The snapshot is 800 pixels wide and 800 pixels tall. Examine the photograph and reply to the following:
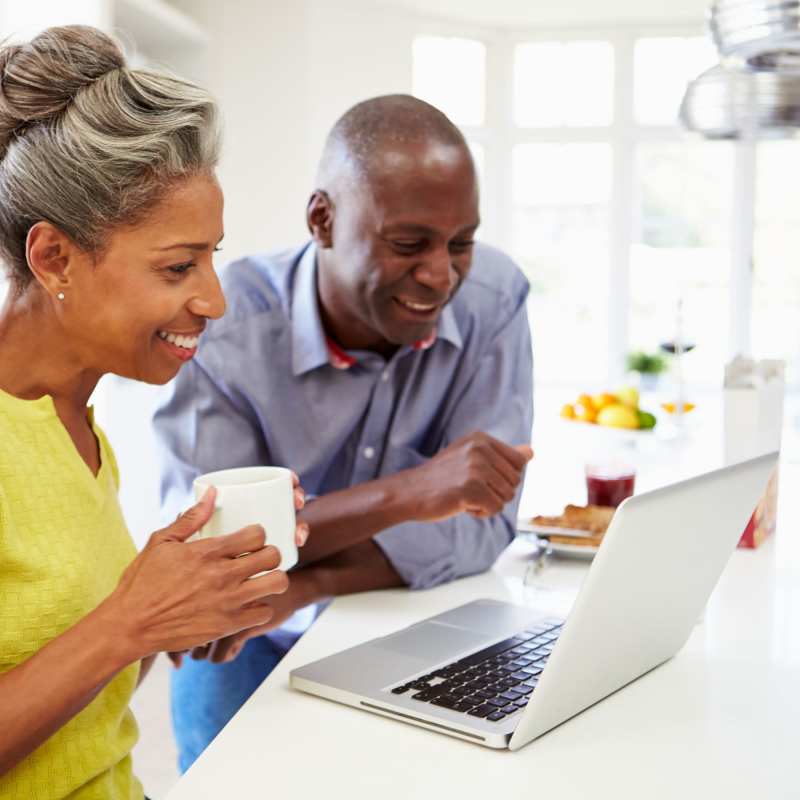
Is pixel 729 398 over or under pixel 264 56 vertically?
under

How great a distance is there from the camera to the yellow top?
1004 millimetres

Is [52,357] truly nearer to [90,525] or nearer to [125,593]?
[90,525]

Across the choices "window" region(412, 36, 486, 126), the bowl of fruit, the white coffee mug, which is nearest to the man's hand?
the white coffee mug

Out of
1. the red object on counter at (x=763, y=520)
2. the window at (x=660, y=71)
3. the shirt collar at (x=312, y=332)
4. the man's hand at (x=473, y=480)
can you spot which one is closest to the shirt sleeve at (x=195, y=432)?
the shirt collar at (x=312, y=332)

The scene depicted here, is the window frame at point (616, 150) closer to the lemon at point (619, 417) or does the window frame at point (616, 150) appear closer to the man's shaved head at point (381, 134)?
the lemon at point (619, 417)

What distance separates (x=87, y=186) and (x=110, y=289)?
10 cm

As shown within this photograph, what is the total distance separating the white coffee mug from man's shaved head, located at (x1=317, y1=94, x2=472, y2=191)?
2.22 feet

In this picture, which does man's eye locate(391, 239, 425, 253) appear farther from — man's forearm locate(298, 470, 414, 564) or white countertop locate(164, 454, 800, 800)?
white countertop locate(164, 454, 800, 800)

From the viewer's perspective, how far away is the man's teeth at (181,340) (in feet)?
3.72

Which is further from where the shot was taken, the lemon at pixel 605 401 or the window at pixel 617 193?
the window at pixel 617 193

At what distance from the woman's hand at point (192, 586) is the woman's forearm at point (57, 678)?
14 millimetres

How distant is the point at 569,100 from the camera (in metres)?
7.48

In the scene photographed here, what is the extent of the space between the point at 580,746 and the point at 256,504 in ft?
1.26

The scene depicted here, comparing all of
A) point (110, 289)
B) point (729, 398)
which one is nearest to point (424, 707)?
point (110, 289)
